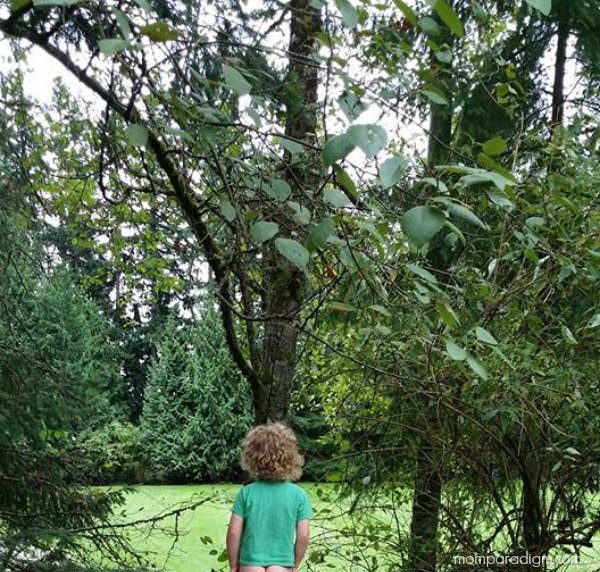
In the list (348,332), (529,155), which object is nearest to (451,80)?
(529,155)

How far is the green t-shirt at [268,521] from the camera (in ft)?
9.00

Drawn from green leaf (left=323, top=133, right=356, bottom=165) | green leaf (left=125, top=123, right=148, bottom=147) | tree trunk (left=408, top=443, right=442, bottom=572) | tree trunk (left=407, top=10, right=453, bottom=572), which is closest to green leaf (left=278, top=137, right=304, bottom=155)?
green leaf (left=125, top=123, right=148, bottom=147)

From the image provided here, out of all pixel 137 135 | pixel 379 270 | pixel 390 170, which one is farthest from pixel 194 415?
pixel 390 170

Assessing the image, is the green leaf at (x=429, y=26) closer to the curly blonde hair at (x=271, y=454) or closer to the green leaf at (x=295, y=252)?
the green leaf at (x=295, y=252)

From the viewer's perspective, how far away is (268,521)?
9.01 ft

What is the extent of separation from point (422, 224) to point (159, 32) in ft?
1.67

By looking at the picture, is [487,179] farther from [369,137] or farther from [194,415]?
[194,415]

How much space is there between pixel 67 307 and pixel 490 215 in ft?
47.3

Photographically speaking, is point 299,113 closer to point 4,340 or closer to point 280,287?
point 280,287

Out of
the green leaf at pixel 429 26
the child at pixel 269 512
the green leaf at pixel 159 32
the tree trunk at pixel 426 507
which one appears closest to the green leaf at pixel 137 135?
the green leaf at pixel 159 32

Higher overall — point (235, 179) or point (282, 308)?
point (235, 179)

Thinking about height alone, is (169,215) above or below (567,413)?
above

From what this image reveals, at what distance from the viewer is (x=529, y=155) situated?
3973 mm

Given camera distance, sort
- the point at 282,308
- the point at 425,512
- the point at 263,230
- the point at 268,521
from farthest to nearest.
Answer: the point at 425,512 < the point at 282,308 < the point at 268,521 < the point at 263,230
